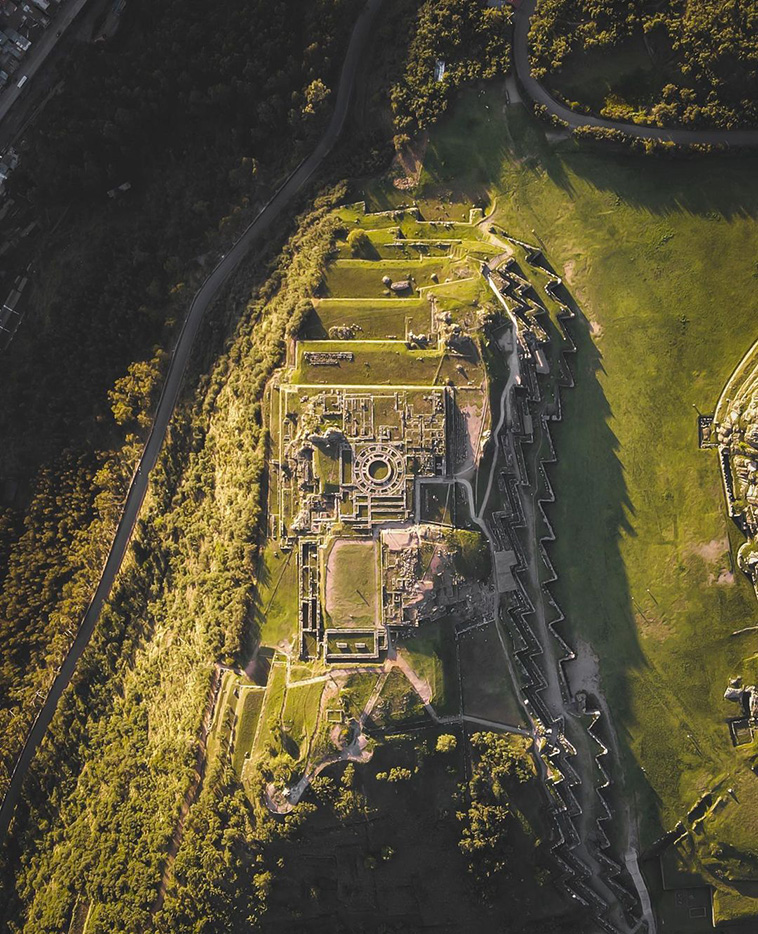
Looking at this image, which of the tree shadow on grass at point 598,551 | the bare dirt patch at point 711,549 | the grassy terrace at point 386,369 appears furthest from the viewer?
the bare dirt patch at point 711,549

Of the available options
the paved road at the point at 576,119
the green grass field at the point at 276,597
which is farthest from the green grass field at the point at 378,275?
the green grass field at the point at 276,597

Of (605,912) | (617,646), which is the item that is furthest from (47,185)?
(605,912)

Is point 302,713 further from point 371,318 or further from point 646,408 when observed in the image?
point 646,408

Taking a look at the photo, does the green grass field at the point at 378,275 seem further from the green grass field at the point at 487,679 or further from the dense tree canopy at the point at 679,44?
the green grass field at the point at 487,679

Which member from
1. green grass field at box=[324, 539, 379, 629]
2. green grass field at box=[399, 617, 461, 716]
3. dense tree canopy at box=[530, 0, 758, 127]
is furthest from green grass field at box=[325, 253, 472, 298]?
green grass field at box=[399, 617, 461, 716]

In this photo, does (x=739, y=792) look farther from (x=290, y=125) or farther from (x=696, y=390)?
(x=290, y=125)

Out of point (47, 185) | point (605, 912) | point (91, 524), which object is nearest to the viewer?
point (605, 912)

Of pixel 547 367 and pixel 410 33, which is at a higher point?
pixel 410 33
